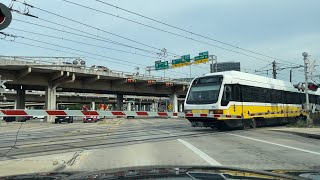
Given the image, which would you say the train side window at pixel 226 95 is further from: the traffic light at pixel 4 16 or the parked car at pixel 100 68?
the parked car at pixel 100 68

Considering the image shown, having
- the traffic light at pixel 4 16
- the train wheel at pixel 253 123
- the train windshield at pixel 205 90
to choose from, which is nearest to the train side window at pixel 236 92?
the train windshield at pixel 205 90

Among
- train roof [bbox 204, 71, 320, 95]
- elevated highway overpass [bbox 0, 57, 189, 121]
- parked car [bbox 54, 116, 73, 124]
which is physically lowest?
parked car [bbox 54, 116, 73, 124]

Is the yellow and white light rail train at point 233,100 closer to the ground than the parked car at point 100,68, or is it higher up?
closer to the ground

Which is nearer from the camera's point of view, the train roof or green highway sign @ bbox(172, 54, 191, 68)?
the train roof

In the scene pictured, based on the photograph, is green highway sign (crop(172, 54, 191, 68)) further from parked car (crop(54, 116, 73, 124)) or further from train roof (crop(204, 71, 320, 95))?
train roof (crop(204, 71, 320, 95))

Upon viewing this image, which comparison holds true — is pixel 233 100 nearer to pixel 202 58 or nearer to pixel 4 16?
pixel 4 16

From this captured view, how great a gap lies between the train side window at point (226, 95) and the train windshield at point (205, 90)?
1.23 ft

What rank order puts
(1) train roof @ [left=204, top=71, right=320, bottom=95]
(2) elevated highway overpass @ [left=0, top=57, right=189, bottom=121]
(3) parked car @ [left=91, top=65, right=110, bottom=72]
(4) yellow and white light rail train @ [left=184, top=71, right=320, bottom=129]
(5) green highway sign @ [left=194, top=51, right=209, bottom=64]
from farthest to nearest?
(5) green highway sign @ [left=194, top=51, right=209, bottom=64], (3) parked car @ [left=91, top=65, right=110, bottom=72], (2) elevated highway overpass @ [left=0, top=57, right=189, bottom=121], (1) train roof @ [left=204, top=71, right=320, bottom=95], (4) yellow and white light rail train @ [left=184, top=71, right=320, bottom=129]

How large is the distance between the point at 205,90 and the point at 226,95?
1.39 metres

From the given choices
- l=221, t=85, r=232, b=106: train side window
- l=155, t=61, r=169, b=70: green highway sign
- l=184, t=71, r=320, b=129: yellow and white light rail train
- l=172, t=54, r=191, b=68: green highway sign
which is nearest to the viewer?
l=221, t=85, r=232, b=106: train side window

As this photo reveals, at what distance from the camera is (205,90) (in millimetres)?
23125

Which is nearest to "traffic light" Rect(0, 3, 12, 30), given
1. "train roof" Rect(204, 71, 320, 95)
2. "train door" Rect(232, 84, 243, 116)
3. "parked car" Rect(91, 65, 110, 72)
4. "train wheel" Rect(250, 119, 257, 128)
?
"train roof" Rect(204, 71, 320, 95)

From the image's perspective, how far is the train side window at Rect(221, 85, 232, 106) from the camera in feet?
72.6

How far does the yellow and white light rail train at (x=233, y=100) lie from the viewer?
878 inches
